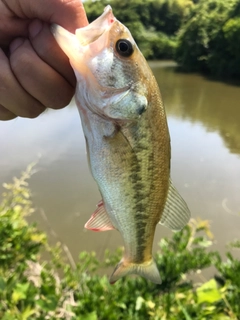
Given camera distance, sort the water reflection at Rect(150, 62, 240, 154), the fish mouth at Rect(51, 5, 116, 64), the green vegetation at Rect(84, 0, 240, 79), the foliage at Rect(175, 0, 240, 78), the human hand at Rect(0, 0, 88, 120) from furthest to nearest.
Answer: the green vegetation at Rect(84, 0, 240, 79) → the foliage at Rect(175, 0, 240, 78) → the water reflection at Rect(150, 62, 240, 154) → the human hand at Rect(0, 0, 88, 120) → the fish mouth at Rect(51, 5, 116, 64)

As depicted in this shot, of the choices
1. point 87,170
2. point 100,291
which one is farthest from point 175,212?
point 87,170

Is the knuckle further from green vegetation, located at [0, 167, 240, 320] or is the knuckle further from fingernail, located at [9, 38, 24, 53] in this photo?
green vegetation, located at [0, 167, 240, 320]

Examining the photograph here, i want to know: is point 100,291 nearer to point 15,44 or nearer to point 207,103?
point 15,44

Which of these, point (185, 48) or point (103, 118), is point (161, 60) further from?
point (103, 118)

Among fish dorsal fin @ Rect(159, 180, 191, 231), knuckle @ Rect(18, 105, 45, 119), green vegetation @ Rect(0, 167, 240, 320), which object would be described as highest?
knuckle @ Rect(18, 105, 45, 119)

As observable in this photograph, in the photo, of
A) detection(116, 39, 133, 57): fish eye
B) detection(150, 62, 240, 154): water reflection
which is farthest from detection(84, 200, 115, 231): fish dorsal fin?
detection(150, 62, 240, 154): water reflection

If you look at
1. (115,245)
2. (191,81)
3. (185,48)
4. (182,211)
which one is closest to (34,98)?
(182,211)

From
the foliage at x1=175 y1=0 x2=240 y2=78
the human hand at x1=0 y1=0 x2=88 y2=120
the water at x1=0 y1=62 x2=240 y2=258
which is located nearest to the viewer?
the human hand at x1=0 y1=0 x2=88 y2=120
